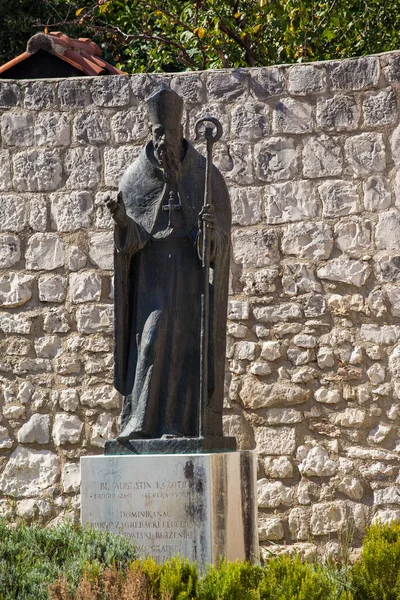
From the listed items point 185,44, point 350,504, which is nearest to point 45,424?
point 350,504

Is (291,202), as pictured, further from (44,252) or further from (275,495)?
(275,495)

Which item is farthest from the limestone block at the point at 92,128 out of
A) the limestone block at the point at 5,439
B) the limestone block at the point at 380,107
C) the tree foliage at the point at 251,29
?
the tree foliage at the point at 251,29

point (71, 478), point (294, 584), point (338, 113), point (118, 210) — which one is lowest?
point (294, 584)

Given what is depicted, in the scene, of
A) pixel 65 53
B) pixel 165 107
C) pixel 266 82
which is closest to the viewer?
pixel 165 107

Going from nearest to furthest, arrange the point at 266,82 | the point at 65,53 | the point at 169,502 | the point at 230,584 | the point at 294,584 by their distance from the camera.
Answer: the point at 230,584, the point at 294,584, the point at 169,502, the point at 266,82, the point at 65,53

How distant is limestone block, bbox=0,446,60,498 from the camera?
8258mm

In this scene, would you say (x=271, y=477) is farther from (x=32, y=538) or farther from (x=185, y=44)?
(x=185, y=44)

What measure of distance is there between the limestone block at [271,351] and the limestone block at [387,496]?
1073 millimetres

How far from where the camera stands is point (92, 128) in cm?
853

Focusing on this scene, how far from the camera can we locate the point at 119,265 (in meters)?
5.95

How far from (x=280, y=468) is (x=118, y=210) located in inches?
110

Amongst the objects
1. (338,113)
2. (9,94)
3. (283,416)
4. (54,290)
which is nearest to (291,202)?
(338,113)

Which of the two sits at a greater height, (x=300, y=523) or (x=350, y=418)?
(x=350, y=418)

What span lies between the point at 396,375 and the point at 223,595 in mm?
3430
